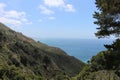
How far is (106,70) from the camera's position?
28906 millimetres

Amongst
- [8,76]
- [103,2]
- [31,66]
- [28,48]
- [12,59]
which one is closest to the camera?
[103,2]

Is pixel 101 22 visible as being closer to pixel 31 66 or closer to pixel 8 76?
pixel 8 76

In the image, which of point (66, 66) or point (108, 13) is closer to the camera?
point (108, 13)

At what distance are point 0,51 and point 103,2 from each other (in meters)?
73.1

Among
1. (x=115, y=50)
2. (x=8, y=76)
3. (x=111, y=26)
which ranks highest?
(x=111, y=26)

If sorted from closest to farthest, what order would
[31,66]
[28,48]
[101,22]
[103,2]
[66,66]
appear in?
[103,2], [101,22], [31,66], [28,48], [66,66]

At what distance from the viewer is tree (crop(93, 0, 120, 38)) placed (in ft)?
85.8

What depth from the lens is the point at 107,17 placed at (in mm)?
28078

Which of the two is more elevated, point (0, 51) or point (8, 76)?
point (0, 51)

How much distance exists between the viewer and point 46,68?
114m

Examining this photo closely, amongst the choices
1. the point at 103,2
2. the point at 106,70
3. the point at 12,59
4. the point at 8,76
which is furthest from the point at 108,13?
the point at 12,59

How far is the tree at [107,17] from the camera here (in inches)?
1029

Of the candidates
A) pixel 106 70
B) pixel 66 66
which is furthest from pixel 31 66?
pixel 106 70

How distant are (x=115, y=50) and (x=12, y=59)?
229ft
